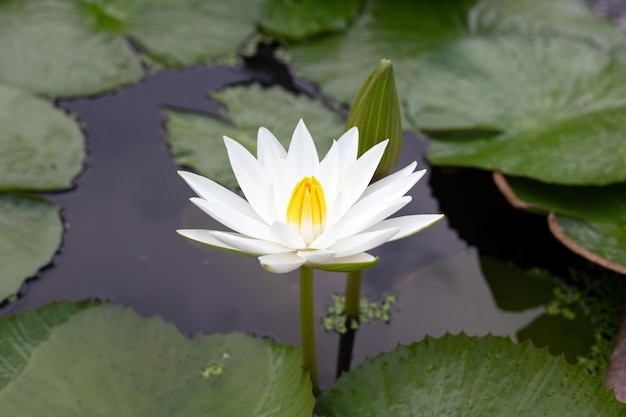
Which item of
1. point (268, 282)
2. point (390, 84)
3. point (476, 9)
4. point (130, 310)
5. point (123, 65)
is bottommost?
point (268, 282)

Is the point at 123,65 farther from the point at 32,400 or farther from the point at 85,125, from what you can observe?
the point at 32,400

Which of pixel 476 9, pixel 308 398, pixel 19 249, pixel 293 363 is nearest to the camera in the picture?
pixel 308 398

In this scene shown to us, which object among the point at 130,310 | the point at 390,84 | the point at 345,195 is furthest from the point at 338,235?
the point at 130,310

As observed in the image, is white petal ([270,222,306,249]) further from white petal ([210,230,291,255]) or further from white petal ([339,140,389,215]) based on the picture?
white petal ([339,140,389,215])

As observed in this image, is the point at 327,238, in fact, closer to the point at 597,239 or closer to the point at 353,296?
the point at 353,296

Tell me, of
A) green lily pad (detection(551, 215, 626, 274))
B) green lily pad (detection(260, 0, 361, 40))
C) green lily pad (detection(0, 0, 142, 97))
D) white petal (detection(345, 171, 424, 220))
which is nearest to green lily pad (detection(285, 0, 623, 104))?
green lily pad (detection(260, 0, 361, 40))

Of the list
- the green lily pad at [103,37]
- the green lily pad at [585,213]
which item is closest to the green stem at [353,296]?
the green lily pad at [585,213]
